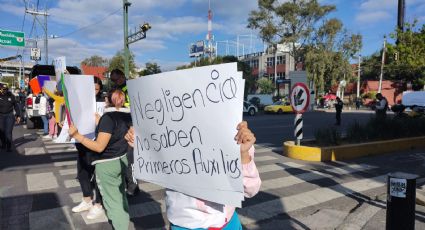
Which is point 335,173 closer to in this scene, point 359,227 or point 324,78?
point 359,227

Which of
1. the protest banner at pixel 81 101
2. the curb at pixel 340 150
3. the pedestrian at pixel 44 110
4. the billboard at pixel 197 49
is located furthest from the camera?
the billboard at pixel 197 49

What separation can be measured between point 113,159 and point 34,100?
1239 centimetres

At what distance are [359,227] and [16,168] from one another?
275 inches

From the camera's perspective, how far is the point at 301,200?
18.9 feet

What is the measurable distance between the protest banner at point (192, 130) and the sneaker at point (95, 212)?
8.23ft

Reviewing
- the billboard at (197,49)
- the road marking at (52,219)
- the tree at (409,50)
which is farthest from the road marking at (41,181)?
the billboard at (197,49)

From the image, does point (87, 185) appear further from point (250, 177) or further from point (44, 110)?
point (44, 110)

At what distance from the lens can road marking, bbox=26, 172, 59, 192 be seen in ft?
20.8

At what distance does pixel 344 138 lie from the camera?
10.8 metres

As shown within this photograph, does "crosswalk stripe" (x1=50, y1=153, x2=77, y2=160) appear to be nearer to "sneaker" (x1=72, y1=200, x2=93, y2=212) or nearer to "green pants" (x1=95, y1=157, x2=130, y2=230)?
"sneaker" (x1=72, y1=200, x2=93, y2=212)

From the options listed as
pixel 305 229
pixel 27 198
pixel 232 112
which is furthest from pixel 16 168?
pixel 232 112

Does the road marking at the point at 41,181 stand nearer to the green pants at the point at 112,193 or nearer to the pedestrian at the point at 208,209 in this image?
the green pants at the point at 112,193

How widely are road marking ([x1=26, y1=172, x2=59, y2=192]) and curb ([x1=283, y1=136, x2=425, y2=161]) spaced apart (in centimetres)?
566

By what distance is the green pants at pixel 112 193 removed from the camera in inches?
144
